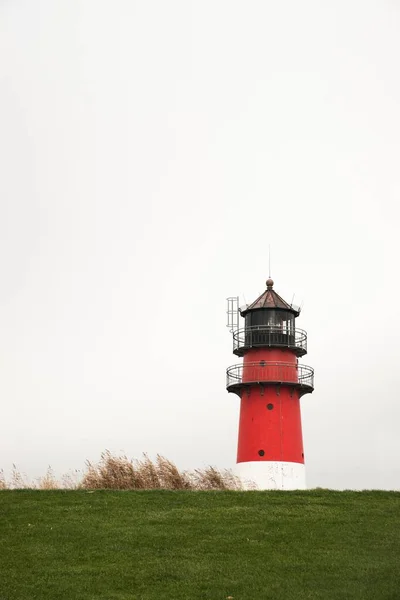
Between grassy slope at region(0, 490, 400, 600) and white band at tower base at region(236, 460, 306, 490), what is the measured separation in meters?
6.58

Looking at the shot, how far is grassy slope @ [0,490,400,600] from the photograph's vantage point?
14.7 meters

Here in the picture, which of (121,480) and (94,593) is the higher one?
(121,480)

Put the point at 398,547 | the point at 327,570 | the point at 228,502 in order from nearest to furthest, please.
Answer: the point at 327,570, the point at 398,547, the point at 228,502

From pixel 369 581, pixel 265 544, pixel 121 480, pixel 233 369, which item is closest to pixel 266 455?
pixel 233 369

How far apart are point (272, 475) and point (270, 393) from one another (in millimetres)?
2940

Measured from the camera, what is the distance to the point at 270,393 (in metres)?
30.6

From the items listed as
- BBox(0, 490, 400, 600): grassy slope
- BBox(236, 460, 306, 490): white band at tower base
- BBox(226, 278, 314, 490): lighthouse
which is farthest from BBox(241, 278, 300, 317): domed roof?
BBox(0, 490, 400, 600): grassy slope

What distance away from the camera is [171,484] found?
25.6 m

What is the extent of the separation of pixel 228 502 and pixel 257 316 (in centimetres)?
1073

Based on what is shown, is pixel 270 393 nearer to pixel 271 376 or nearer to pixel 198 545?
pixel 271 376

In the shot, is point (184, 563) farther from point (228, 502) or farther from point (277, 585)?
point (228, 502)

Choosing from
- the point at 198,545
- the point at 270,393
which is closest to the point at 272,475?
the point at 270,393

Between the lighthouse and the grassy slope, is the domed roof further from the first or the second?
the grassy slope

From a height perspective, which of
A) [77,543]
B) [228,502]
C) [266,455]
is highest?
[266,455]
